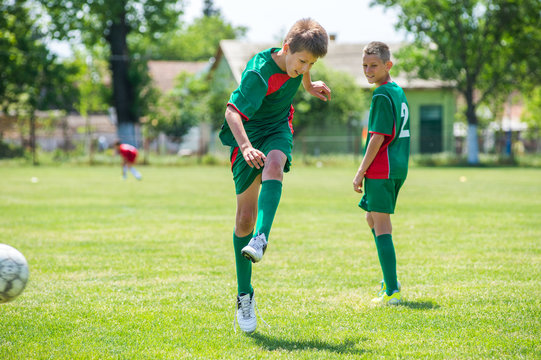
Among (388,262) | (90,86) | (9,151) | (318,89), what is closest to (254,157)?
(318,89)

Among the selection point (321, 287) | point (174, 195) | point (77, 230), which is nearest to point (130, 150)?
point (174, 195)

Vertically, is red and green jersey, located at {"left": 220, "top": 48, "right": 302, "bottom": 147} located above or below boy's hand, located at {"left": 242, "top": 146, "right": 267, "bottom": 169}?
above

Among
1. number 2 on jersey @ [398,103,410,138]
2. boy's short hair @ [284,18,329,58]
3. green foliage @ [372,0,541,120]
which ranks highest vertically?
green foliage @ [372,0,541,120]

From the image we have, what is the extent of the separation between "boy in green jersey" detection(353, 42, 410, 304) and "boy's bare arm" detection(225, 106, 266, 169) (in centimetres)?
119

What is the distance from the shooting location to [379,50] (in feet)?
15.3

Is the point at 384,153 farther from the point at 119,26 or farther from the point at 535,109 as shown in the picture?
the point at 535,109

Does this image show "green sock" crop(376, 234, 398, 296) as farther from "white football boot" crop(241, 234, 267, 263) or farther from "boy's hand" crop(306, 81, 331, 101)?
"white football boot" crop(241, 234, 267, 263)

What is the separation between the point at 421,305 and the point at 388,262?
0.41 metres

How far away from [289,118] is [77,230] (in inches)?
212

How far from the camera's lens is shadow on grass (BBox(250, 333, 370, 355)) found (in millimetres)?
3505

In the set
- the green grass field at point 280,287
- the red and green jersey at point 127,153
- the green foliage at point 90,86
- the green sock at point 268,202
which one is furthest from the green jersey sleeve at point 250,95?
the green foliage at point 90,86

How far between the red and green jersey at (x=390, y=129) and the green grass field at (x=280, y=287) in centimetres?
101

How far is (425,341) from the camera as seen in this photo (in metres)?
3.66

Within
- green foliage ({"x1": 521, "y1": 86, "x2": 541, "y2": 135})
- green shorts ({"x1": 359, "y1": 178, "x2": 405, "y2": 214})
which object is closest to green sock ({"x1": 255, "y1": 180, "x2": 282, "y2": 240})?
green shorts ({"x1": 359, "y1": 178, "x2": 405, "y2": 214})
